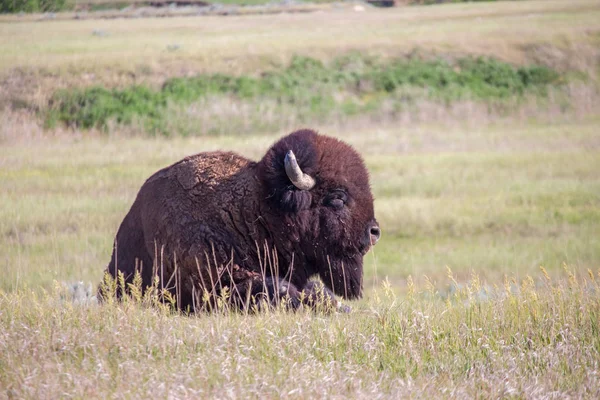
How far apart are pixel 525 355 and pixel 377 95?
25.6 m

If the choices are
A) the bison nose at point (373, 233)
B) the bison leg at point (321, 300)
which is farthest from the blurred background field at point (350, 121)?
the bison leg at point (321, 300)

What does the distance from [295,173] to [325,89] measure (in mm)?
23126

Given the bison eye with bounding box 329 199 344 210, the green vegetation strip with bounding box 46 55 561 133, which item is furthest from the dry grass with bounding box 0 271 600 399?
the green vegetation strip with bounding box 46 55 561 133

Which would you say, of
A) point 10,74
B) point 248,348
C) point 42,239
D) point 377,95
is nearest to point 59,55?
point 10,74

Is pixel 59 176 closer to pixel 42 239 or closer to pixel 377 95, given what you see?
pixel 42 239

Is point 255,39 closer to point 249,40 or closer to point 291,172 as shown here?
point 249,40

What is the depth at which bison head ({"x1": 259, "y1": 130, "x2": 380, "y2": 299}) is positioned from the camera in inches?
286

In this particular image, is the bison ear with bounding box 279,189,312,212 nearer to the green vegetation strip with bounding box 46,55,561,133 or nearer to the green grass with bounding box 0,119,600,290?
the green grass with bounding box 0,119,600,290

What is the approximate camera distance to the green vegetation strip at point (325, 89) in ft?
83.3

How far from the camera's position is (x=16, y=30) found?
2252 centimetres

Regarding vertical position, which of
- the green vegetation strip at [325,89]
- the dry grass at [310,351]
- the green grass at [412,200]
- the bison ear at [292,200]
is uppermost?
the bison ear at [292,200]

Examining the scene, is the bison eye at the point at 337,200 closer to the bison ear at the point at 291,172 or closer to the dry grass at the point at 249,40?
the bison ear at the point at 291,172

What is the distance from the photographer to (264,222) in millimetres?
7344

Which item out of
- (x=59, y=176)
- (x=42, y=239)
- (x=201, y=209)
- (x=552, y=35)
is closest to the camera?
(x=201, y=209)
